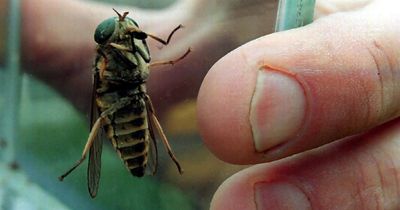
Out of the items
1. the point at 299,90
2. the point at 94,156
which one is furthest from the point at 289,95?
the point at 94,156

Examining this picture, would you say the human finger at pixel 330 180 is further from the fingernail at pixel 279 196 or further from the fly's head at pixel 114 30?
the fly's head at pixel 114 30

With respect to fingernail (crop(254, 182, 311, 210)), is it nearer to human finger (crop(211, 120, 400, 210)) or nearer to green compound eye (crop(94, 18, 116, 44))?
human finger (crop(211, 120, 400, 210))

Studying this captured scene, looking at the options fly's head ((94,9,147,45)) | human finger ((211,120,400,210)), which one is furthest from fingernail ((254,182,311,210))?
fly's head ((94,9,147,45))

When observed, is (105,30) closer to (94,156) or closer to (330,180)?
(94,156)

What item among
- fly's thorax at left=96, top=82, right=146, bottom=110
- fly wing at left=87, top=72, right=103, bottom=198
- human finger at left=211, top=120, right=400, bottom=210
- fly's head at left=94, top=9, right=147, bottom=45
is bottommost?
human finger at left=211, top=120, right=400, bottom=210

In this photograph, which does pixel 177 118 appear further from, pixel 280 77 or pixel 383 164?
pixel 383 164

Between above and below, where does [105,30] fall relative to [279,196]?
above

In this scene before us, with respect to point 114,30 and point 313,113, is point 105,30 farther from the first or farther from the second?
point 313,113

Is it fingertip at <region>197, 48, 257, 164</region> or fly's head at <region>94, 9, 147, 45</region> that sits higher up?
fly's head at <region>94, 9, 147, 45</region>

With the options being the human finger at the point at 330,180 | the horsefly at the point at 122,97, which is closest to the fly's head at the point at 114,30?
the horsefly at the point at 122,97
